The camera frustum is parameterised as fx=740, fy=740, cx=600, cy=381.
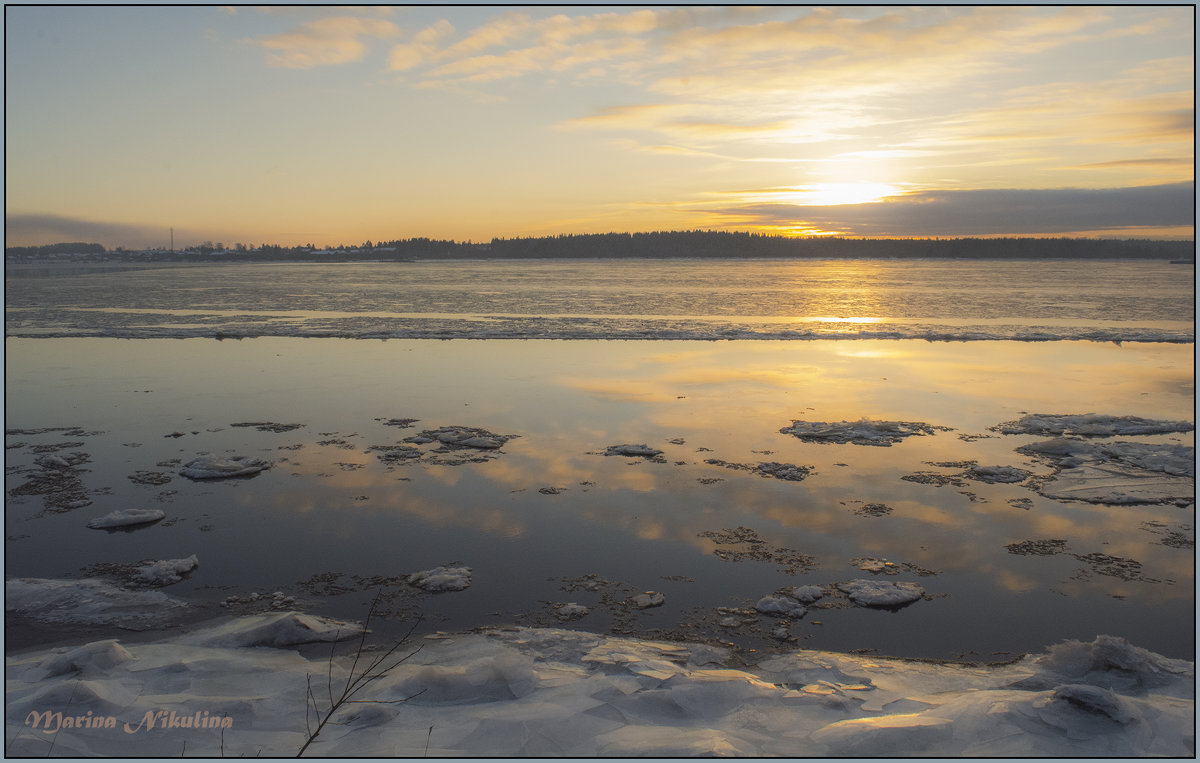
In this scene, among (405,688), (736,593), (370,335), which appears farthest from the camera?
(370,335)

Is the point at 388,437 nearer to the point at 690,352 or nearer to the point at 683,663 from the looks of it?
the point at 683,663

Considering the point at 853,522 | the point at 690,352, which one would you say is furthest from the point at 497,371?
the point at 853,522

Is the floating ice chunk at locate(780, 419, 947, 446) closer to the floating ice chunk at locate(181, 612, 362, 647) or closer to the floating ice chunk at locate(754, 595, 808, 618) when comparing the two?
the floating ice chunk at locate(754, 595, 808, 618)

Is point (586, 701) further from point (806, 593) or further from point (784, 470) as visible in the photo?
point (784, 470)

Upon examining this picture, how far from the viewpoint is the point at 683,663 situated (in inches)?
191

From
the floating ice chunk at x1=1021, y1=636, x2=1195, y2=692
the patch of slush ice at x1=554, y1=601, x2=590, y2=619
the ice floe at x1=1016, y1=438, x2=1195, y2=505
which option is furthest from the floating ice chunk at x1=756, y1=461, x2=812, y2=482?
the floating ice chunk at x1=1021, y1=636, x2=1195, y2=692

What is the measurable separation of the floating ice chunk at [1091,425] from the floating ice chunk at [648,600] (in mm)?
7132

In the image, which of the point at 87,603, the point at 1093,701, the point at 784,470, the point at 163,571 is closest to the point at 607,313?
the point at 784,470

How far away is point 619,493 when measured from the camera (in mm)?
8047

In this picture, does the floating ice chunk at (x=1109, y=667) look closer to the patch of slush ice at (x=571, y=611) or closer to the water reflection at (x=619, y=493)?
the water reflection at (x=619, y=493)

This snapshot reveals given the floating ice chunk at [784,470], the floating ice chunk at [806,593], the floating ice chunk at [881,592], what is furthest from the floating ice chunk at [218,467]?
the floating ice chunk at [881,592]

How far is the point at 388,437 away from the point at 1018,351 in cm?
1610

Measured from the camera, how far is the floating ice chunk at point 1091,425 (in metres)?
10.5

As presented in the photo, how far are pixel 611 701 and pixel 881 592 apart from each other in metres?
2.59
